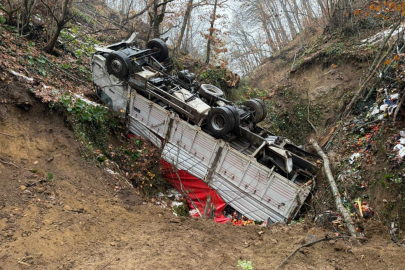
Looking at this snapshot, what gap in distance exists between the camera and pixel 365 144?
611cm

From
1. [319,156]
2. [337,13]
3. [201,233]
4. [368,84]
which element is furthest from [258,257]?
[337,13]

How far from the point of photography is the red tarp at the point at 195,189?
22.2 ft

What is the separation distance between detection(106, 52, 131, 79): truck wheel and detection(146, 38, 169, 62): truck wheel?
1393mm

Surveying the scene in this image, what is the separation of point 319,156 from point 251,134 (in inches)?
66.9

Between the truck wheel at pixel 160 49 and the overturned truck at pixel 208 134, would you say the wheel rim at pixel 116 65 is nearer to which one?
the overturned truck at pixel 208 134

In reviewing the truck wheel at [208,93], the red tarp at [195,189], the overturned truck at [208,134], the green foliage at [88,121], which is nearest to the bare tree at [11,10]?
the overturned truck at [208,134]

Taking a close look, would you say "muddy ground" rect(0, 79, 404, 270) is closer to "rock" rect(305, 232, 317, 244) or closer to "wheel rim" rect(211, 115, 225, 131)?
"rock" rect(305, 232, 317, 244)

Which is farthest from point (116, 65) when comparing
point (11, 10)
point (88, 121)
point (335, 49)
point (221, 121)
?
point (335, 49)

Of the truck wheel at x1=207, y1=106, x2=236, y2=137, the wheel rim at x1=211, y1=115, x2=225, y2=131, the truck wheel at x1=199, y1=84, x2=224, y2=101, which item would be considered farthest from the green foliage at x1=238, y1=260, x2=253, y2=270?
the truck wheel at x1=199, y1=84, x2=224, y2=101

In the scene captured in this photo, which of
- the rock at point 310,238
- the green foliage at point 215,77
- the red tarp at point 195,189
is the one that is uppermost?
the green foliage at point 215,77

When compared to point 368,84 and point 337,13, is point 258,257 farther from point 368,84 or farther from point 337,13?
point 337,13

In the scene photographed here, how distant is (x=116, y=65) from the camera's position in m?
7.65

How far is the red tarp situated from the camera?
6.77m

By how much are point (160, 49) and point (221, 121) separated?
348 centimetres
